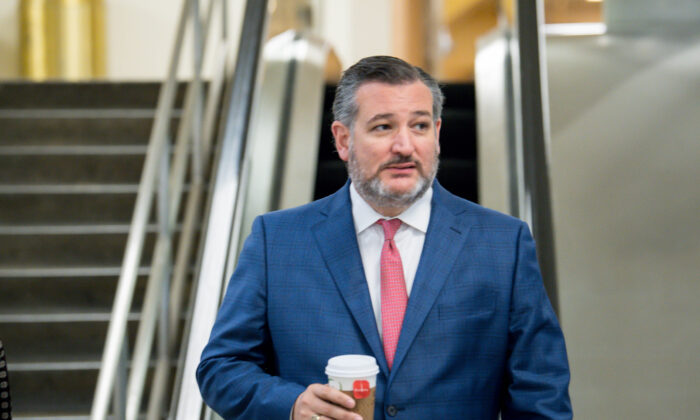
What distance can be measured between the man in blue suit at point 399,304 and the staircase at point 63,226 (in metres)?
2.52

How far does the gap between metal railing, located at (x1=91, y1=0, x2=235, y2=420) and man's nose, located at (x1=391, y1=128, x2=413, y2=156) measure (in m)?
1.67

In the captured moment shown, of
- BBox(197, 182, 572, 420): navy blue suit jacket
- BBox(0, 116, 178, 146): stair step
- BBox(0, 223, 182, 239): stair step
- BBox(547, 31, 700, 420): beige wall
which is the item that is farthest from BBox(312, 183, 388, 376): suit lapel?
BBox(0, 116, 178, 146): stair step

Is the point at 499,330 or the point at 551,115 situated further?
the point at 551,115

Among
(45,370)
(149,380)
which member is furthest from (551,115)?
(45,370)

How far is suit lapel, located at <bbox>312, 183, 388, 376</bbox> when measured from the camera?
1.71 m

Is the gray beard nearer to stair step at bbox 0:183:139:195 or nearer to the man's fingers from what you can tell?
the man's fingers

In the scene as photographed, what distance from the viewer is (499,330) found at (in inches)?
68.4

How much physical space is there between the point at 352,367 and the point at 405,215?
471mm

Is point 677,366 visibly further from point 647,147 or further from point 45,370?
point 45,370

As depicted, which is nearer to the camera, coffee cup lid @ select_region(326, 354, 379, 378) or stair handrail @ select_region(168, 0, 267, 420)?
coffee cup lid @ select_region(326, 354, 379, 378)

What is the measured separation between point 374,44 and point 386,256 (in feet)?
30.7

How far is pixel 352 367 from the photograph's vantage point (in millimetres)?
1446

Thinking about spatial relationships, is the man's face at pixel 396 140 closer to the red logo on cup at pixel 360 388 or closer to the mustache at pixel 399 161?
the mustache at pixel 399 161

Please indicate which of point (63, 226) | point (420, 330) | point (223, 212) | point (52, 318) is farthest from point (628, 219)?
point (63, 226)
